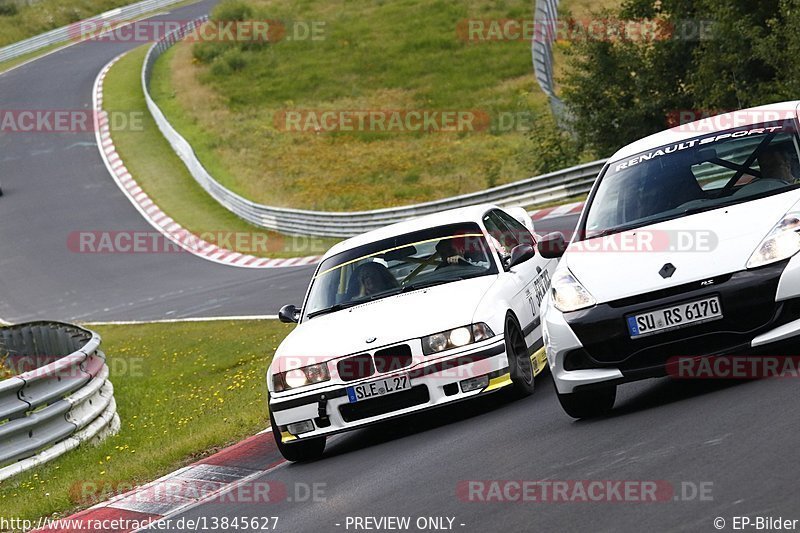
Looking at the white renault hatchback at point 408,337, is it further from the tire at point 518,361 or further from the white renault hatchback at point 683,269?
the white renault hatchback at point 683,269

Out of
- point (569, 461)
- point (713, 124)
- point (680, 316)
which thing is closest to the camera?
point (569, 461)

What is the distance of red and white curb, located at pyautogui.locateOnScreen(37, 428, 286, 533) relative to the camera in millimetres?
7922

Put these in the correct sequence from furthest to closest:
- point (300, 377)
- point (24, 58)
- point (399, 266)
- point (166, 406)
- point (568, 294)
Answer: point (24, 58), point (166, 406), point (399, 266), point (300, 377), point (568, 294)

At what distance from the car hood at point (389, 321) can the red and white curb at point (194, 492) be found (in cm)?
86

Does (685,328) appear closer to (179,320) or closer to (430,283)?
(430,283)

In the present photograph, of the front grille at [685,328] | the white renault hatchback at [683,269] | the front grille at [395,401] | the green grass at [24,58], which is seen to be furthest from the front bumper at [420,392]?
the green grass at [24,58]

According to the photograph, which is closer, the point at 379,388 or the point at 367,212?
the point at 379,388

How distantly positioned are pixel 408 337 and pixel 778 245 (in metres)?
2.67

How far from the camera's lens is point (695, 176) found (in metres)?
8.16

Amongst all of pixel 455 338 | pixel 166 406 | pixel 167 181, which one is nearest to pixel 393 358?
pixel 455 338

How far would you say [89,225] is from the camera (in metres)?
34.5

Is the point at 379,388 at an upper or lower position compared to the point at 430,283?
lower

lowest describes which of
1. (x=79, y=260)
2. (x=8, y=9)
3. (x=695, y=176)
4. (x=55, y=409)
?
(x=79, y=260)

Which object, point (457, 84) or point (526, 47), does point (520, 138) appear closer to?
point (457, 84)
